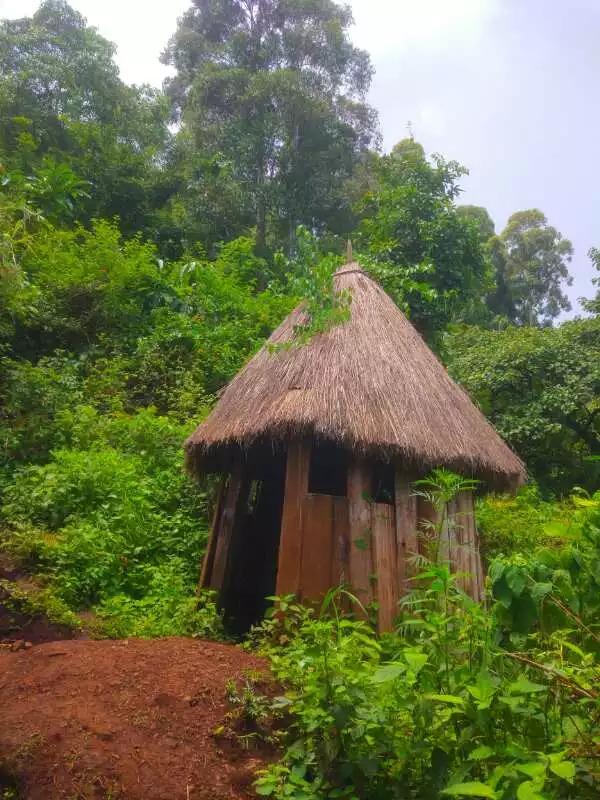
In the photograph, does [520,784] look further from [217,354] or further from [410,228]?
[410,228]

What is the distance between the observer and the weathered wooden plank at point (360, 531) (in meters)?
4.92

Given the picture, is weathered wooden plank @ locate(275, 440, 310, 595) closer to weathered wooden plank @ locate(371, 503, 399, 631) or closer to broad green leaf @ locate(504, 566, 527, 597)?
weathered wooden plank @ locate(371, 503, 399, 631)

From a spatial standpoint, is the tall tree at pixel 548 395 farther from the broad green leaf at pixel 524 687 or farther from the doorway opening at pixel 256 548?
the broad green leaf at pixel 524 687

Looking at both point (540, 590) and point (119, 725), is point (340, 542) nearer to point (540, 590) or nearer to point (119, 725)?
point (119, 725)

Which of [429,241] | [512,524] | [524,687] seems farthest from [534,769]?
[429,241]

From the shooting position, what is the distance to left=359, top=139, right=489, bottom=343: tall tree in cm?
1088

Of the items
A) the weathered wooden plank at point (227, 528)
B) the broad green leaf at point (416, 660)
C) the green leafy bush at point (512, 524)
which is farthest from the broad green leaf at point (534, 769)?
the green leafy bush at point (512, 524)

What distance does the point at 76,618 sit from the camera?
488cm

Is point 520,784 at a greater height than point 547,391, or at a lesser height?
lesser

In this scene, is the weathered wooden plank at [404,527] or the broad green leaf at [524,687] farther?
the weathered wooden plank at [404,527]

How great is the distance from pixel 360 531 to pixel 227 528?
56.0 inches

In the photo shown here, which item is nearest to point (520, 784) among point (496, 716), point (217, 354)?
point (496, 716)

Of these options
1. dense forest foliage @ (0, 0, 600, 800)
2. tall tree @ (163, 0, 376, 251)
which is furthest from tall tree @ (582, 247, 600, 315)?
tall tree @ (163, 0, 376, 251)

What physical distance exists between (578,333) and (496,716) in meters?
11.0
